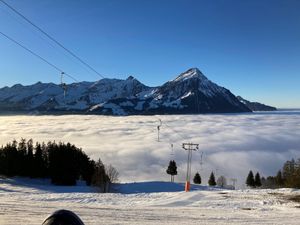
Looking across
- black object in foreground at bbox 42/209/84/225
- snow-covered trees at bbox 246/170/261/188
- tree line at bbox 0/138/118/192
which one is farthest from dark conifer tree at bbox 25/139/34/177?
black object in foreground at bbox 42/209/84/225

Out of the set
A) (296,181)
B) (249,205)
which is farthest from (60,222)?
(296,181)

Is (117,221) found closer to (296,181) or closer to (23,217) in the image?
(23,217)

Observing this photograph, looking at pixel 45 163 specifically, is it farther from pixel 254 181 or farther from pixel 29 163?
pixel 254 181

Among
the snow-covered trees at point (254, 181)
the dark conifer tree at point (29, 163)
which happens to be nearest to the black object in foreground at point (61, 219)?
the dark conifer tree at point (29, 163)

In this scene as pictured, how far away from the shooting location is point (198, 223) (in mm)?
15023

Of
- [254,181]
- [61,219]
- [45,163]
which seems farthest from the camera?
[254,181]

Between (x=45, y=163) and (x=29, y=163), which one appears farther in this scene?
(x=45, y=163)

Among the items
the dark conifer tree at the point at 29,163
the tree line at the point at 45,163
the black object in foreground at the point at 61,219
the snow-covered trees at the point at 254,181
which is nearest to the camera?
the black object in foreground at the point at 61,219

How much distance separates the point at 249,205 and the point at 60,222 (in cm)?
2203

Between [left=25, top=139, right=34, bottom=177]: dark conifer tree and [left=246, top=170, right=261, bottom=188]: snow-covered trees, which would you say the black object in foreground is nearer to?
Answer: [left=25, top=139, right=34, bottom=177]: dark conifer tree

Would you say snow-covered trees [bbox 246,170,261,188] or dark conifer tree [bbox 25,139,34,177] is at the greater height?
dark conifer tree [bbox 25,139,34,177]

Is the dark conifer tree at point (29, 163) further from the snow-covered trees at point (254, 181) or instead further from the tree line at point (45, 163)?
the snow-covered trees at point (254, 181)

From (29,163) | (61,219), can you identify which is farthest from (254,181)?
(61,219)

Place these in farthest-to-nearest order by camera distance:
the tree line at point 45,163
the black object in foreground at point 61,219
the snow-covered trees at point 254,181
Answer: the snow-covered trees at point 254,181 → the tree line at point 45,163 → the black object in foreground at point 61,219
